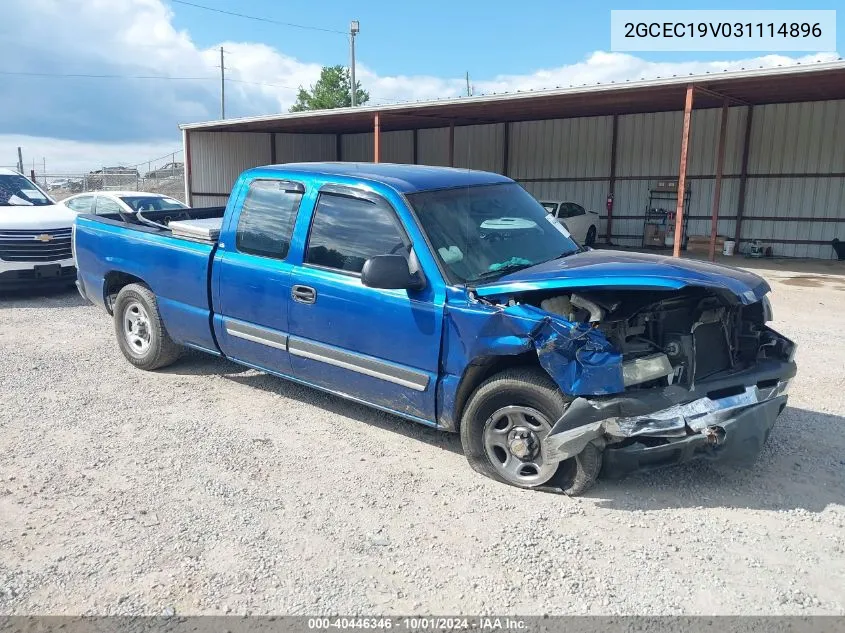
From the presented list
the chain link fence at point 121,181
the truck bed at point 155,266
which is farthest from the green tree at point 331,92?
the truck bed at point 155,266

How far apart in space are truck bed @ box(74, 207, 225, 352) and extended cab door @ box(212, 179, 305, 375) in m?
0.23

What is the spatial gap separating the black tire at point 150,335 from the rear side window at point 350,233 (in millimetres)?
2086

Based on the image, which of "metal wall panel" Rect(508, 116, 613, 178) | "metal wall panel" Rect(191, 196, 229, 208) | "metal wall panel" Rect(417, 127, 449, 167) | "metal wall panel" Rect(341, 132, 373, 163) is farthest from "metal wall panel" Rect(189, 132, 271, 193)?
"metal wall panel" Rect(508, 116, 613, 178)

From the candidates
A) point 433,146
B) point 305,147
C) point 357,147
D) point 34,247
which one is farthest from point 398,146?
point 34,247

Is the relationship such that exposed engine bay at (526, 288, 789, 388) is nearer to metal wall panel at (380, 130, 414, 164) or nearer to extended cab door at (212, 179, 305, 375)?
extended cab door at (212, 179, 305, 375)

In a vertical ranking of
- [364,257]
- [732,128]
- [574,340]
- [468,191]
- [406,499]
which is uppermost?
[732,128]

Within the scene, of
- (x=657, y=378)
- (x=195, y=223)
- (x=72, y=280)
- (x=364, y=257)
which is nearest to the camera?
(x=657, y=378)

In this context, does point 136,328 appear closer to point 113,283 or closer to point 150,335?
point 150,335

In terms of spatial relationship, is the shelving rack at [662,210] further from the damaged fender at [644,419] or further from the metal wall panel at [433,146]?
the damaged fender at [644,419]

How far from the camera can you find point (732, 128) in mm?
19391

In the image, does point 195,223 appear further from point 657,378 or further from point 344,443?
point 657,378

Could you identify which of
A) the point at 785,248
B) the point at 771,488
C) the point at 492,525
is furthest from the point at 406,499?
the point at 785,248

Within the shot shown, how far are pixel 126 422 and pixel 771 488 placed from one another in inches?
176

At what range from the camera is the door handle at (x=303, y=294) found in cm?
472
